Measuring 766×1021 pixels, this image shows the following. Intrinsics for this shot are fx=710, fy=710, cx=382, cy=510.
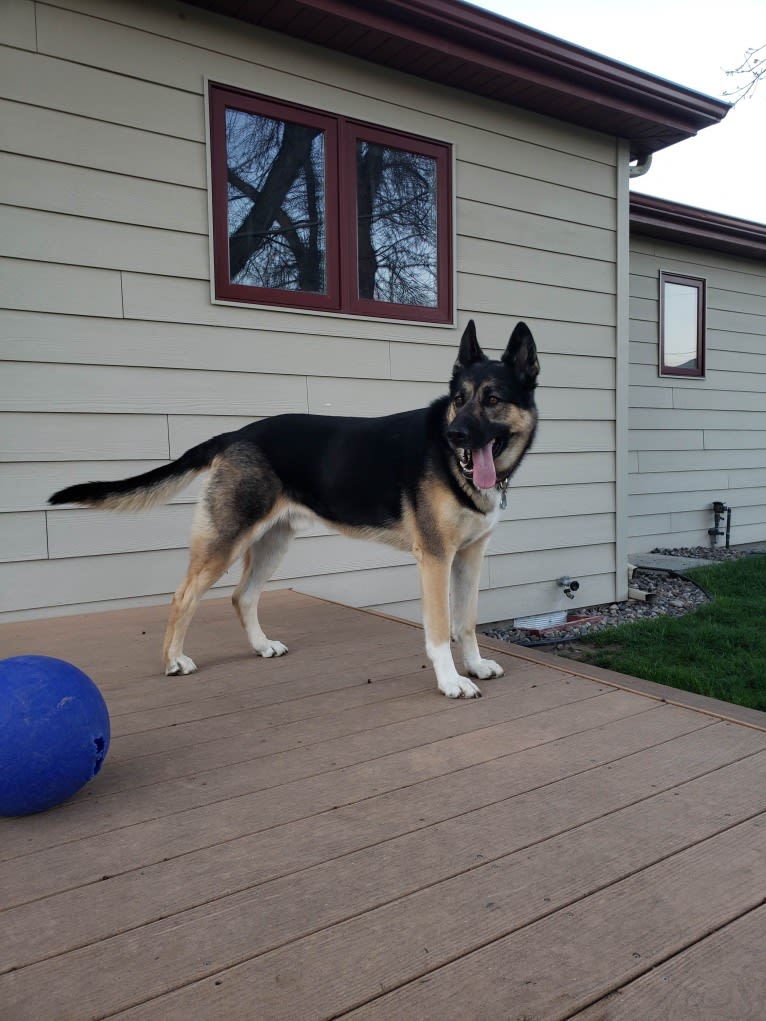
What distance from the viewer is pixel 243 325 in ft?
13.3

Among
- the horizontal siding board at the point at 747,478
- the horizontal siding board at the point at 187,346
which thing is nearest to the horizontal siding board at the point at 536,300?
the horizontal siding board at the point at 187,346

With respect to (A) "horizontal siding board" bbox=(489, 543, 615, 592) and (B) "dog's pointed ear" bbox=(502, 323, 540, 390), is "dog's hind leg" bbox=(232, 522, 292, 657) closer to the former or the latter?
(B) "dog's pointed ear" bbox=(502, 323, 540, 390)

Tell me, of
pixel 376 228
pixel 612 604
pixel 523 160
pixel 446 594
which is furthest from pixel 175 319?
pixel 612 604

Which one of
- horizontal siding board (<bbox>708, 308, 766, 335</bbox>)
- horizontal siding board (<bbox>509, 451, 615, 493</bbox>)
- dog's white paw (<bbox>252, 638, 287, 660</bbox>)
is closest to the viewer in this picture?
dog's white paw (<bbox>252, 638, 287, 660</bbox>)

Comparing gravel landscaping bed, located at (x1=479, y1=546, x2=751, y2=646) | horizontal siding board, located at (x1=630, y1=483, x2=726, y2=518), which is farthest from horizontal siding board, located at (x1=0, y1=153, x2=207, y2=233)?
horizontal siding board, located at (x1=630, y1=483, x2=726, y2=518)

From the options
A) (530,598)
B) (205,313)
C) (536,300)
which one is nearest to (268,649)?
(205,313)

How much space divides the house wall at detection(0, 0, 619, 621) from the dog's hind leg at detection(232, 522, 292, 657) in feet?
3.16

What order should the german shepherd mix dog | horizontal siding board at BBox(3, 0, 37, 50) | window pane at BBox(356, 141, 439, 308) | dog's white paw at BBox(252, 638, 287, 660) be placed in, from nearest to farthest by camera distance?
1. the german shepherd mix dog
2. dog's white paw at BBox(252, 638, 287, 660)
3. horizontal siding board at BBox(3, 0, 37, 50)
4. window pane at BBox(356, 141, 439, 308)

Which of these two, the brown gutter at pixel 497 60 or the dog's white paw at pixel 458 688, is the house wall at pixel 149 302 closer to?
the brown gutter at pixel 497 60

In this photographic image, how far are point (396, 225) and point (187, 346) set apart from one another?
1.65 metres

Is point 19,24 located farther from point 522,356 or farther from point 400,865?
point 400,865

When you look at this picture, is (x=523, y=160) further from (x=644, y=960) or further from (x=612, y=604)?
(x=644, y=960)

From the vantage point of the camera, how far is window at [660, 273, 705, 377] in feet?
26.3

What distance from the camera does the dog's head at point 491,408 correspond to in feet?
8.21
